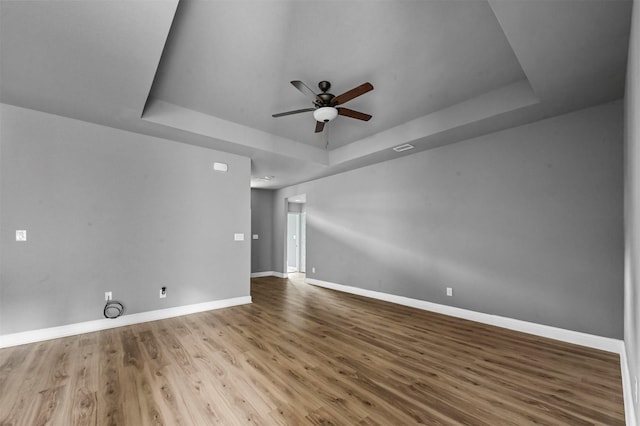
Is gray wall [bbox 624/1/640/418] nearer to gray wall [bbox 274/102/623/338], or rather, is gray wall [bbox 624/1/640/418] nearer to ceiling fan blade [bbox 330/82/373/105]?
gray wall [bbox 274/102/623/338]

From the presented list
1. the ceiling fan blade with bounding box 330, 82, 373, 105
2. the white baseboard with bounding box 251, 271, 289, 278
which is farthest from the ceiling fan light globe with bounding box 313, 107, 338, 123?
the white baseboard with bounding box 251, 271, 289, 278

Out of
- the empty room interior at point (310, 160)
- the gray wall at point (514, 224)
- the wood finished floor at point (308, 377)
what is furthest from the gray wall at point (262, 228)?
the wood finished floor at point (308, 377)

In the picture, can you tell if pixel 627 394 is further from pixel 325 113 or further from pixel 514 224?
pixel 325 113

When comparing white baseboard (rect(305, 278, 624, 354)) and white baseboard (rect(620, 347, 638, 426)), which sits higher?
white baseboard (rect(620, 347, 638, 426))

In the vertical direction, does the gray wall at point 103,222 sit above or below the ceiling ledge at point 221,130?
below

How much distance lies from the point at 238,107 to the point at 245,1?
175 centimetres

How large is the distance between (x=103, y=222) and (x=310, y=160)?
3.45 m

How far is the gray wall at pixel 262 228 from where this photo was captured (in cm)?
824

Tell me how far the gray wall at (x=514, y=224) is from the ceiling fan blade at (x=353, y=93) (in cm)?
231

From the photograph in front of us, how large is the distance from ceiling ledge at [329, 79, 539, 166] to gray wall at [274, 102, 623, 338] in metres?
0.62

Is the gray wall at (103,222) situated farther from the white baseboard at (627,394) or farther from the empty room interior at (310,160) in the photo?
the white baseboard at (627,394)

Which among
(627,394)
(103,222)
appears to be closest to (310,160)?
(103,222)

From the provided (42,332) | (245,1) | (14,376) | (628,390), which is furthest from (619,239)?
(42,332)

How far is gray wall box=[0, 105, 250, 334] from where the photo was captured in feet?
10.6
